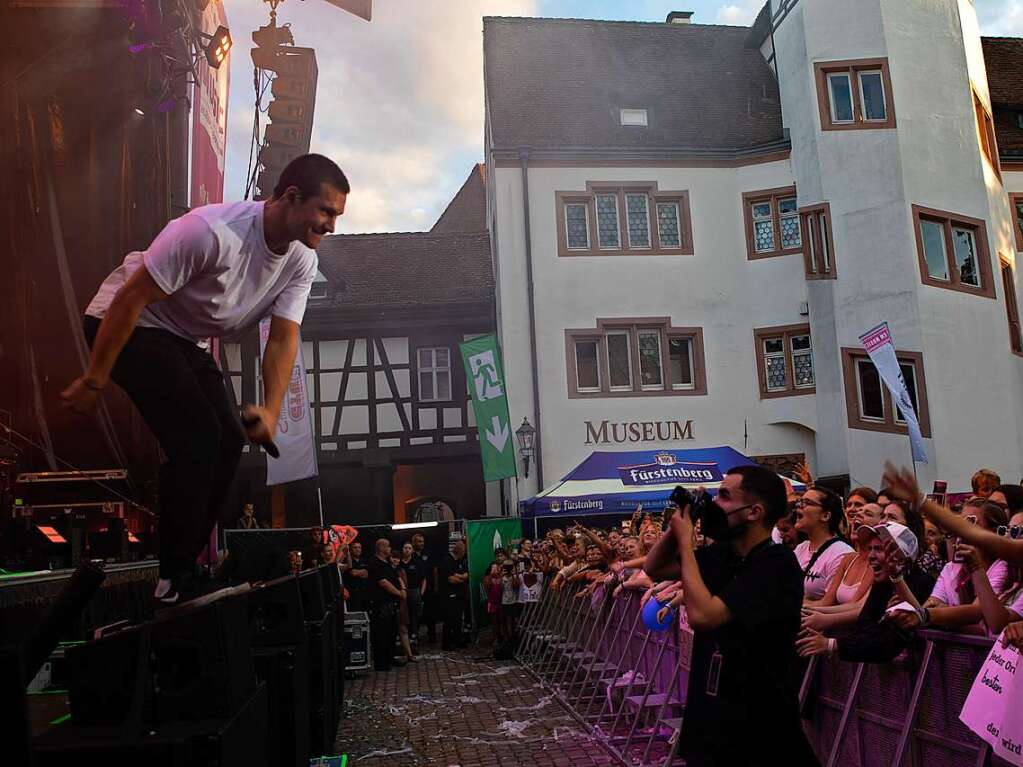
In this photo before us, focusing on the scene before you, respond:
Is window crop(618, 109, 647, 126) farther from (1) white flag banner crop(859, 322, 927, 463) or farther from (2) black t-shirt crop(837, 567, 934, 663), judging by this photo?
(2) black t-shirt crop(837, 567, 934, 663)

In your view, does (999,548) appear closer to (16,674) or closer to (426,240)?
(16,674)

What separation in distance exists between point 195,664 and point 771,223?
22.3 meters

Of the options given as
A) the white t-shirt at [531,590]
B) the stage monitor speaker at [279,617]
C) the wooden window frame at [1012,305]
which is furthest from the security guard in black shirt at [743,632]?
the wooden window frame at [1012,305]

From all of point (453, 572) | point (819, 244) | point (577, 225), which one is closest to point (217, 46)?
point (453, 572)

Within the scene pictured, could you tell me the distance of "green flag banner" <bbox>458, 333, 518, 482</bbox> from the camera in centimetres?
2105

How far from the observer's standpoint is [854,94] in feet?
71.9

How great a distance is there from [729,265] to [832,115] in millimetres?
4156

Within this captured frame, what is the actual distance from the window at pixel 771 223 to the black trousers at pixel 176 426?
70.6 ft

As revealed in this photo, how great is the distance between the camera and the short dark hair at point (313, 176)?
3.15 m

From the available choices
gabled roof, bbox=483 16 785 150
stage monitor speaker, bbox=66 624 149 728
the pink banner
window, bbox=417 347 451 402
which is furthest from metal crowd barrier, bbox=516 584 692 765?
gabled roof, bbox=483 16 785 150

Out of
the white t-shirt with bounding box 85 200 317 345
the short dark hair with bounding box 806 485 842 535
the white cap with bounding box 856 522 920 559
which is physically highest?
the white t-shirt with bounding box 85 200 317 345

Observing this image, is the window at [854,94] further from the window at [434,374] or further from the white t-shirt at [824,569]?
the white t-shirt at [824,569]

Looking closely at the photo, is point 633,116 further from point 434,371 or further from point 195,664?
point 195,664

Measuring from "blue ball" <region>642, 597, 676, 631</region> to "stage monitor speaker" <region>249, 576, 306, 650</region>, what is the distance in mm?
3209
